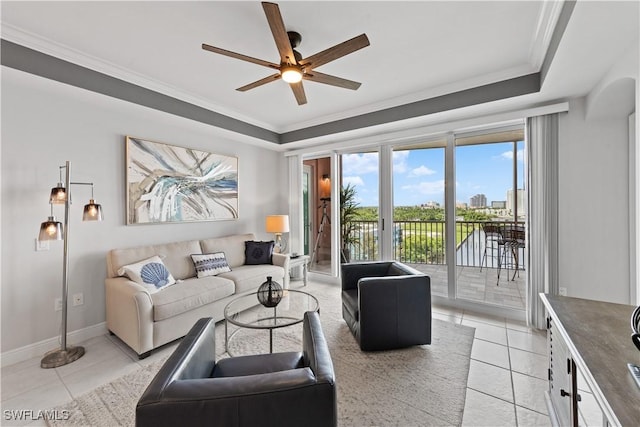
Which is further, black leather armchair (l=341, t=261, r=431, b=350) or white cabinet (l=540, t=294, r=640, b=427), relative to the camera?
black leather armchair (l=341, t=261, r=431, b=350)

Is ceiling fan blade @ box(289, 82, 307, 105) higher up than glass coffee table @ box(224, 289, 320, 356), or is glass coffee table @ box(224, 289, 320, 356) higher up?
ceiling fan blade @ box(289, 82, 307, 105)

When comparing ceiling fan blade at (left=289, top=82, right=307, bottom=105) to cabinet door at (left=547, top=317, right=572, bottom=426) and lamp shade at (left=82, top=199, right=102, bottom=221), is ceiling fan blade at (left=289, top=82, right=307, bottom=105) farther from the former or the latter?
cabinet door at (left=547, top=317, right=572, bottom=426)

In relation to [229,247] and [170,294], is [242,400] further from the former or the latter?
[229,247]

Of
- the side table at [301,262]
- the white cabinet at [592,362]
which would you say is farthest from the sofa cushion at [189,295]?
the white cabinet at [592,362]

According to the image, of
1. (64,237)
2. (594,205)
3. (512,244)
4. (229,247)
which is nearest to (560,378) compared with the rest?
(594,205)

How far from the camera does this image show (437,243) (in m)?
3.84

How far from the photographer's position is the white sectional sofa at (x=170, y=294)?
234 cm

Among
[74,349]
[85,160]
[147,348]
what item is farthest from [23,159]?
[147,348]

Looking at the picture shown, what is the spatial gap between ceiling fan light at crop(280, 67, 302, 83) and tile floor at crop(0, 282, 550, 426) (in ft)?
8.56

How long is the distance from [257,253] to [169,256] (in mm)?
1163

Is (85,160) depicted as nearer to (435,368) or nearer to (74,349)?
(74,349)

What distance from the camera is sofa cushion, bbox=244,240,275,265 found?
3.90 metres

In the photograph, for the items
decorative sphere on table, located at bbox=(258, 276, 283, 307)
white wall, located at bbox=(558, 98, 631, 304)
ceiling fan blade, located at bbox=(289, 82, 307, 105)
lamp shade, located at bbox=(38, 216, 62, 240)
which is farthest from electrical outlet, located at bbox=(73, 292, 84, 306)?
white wall, located at bbox=(558, 98, 631, 304)

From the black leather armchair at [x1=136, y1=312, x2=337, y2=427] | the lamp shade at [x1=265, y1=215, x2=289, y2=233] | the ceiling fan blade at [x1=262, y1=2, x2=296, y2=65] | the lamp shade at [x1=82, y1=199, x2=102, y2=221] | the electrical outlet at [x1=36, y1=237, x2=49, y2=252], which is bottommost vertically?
the black leather armchair at [x1=136, y1=312, x2=337, y2=427]
